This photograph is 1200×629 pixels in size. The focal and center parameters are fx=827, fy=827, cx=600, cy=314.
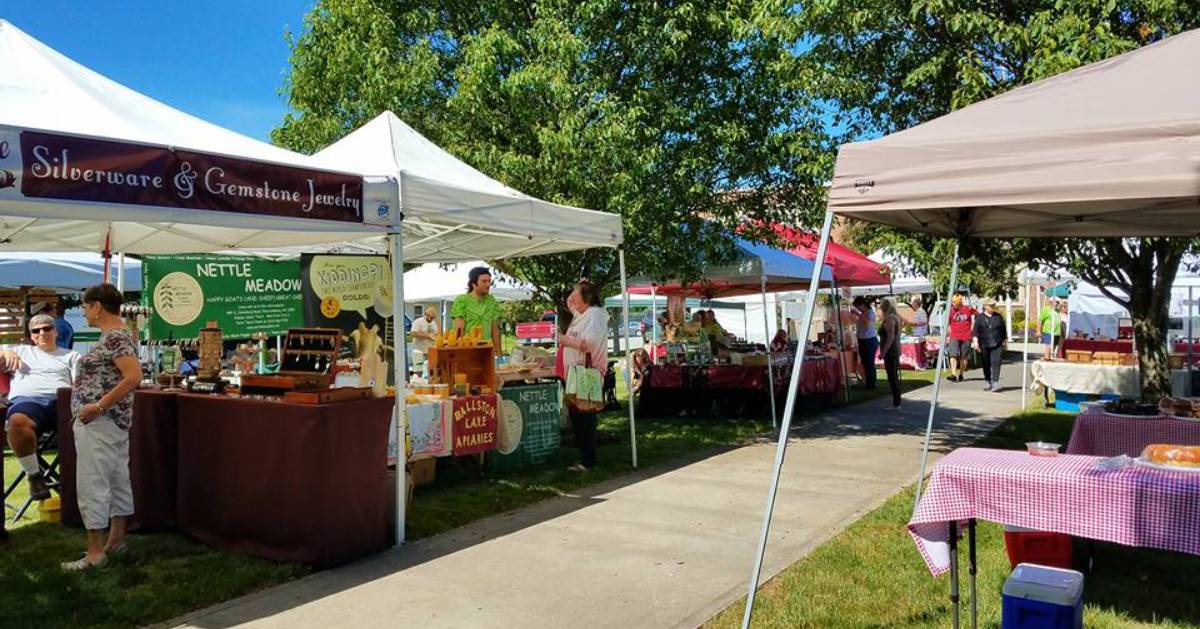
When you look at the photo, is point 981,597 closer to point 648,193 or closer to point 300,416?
point 300,416

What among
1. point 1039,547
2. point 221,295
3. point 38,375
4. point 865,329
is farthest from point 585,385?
point 865,329

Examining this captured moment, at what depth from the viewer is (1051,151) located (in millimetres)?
3295

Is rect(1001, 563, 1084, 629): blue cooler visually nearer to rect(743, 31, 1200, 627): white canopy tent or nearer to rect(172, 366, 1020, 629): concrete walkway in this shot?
rect(743, 31, 1200, 627): white canopy tent

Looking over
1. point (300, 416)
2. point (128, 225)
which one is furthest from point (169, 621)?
point (128, 225)

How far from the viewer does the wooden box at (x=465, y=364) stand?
7.62 metres


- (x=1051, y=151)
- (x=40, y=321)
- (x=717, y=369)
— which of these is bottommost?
(x=717, y=369)

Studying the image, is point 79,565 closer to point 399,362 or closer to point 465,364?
point 399,362

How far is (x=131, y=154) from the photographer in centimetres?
428

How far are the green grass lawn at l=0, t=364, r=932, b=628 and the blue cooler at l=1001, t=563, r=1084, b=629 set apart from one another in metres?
3.80

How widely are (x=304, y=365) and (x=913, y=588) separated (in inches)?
156

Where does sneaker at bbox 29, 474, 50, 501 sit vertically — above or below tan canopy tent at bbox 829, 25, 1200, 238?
below

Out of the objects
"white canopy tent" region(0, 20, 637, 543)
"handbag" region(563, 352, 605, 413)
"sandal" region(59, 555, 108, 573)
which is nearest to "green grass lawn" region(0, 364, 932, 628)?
"sandal" region(59, 555, 108, 573)

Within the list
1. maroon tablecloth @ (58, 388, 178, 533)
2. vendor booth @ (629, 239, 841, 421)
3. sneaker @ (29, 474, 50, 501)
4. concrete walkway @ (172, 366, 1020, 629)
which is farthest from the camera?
vendor booth @ (629, 239, 841, 421)

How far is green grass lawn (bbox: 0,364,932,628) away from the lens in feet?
14.1
